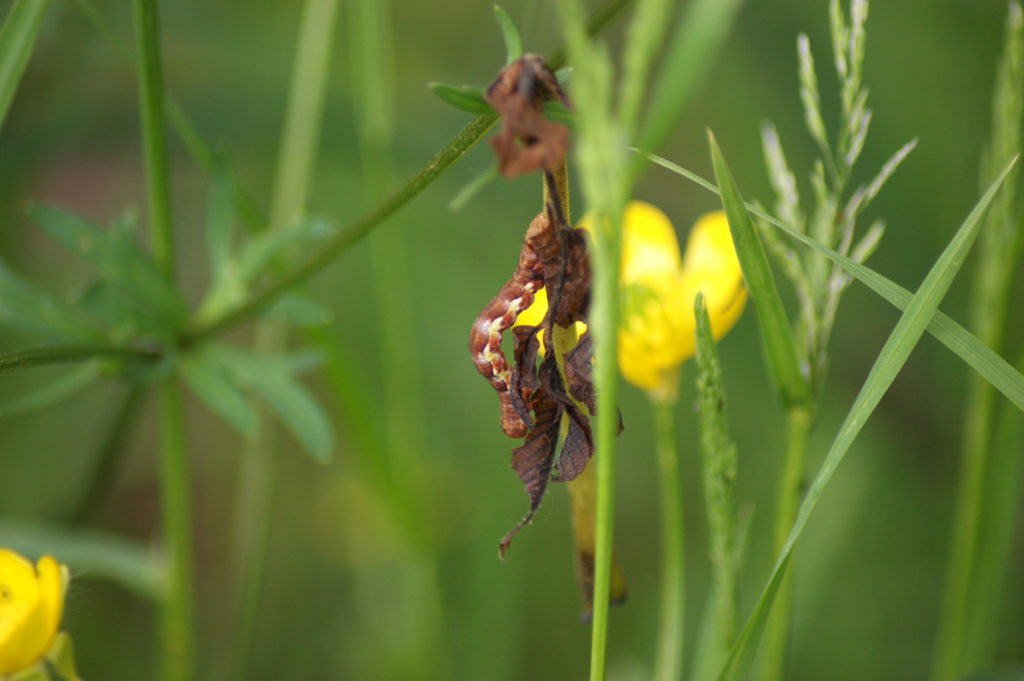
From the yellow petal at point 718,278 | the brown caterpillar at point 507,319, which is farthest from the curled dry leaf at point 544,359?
the yellow petal at point 718,278

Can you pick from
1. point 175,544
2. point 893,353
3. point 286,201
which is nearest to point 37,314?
point 175,544

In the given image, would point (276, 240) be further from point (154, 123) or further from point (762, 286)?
point (762, 286)

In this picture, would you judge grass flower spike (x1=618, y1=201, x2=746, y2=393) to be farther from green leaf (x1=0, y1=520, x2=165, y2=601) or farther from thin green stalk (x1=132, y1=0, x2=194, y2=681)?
green leaf (x1=0, y1=520, x2=165, y2=601)

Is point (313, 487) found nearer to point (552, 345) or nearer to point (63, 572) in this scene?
point (63, 572)

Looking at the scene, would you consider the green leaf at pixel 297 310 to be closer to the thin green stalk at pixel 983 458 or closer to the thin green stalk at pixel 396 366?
the thin green stalk at pixel 396 366

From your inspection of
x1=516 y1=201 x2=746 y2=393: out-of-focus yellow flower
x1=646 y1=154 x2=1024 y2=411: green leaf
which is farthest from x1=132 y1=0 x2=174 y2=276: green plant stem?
x1=646 y1=154 x2=1024 y2=411: green leaf

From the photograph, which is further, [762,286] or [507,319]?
[762,286]
